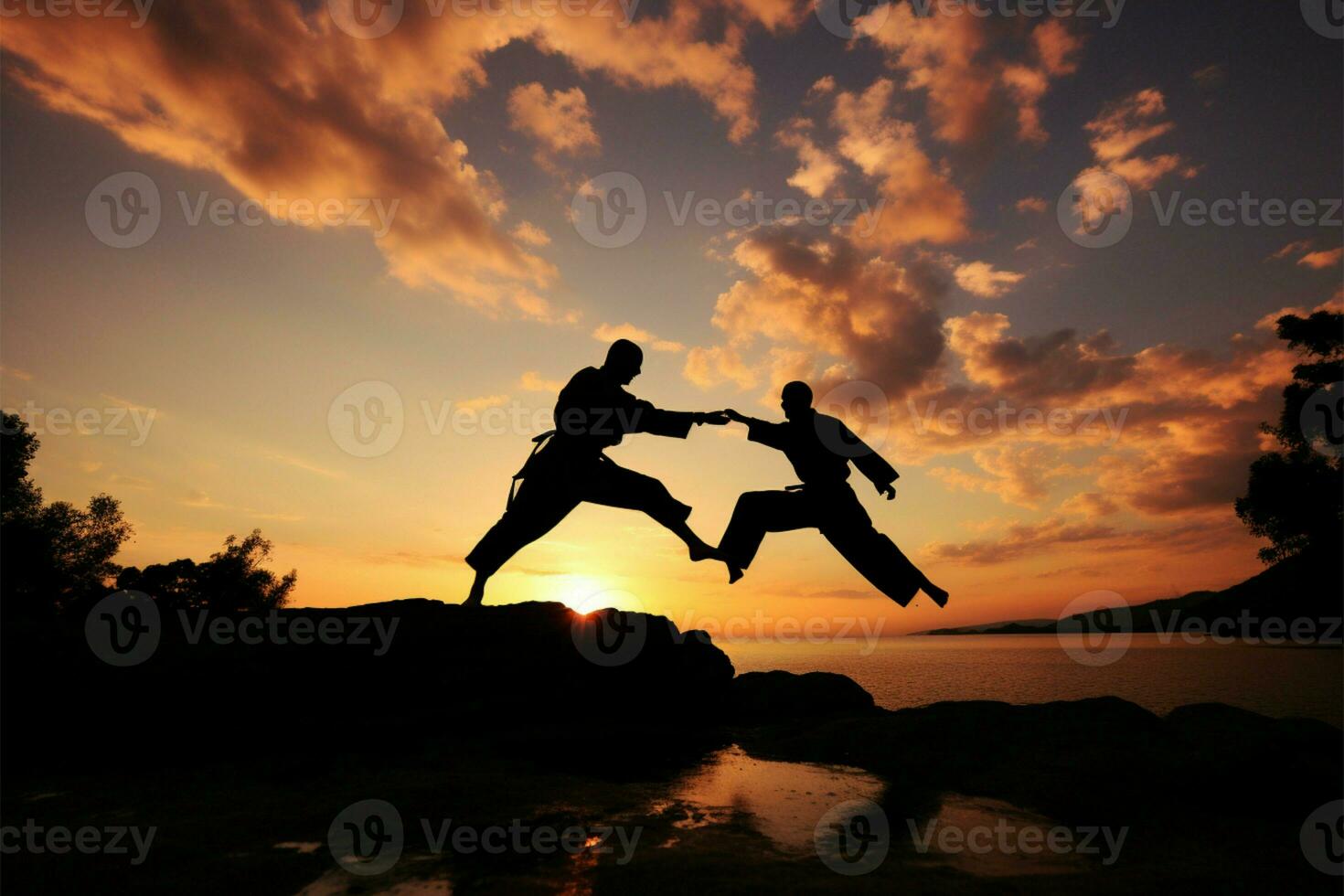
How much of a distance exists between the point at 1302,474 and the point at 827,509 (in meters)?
31.3

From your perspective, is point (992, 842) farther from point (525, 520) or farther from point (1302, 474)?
point (1302, 474)

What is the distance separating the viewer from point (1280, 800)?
12.6 feet

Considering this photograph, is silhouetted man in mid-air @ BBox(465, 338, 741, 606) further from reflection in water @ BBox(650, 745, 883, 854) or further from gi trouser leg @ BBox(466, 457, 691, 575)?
reflection in water @ BBox(650, 745, 883, 854)

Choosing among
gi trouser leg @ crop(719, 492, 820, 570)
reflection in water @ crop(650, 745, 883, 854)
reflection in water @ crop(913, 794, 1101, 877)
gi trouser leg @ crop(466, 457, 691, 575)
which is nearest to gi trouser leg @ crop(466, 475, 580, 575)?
gi trouser leg @ crop(466, 457, 691, 575)

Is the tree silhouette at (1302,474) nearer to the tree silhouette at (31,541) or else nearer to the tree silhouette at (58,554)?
the tree silhouette at (58,554)

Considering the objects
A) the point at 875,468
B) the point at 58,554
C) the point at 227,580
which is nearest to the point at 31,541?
the point at 58,554

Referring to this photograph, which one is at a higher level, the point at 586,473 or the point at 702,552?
the point at 586,473

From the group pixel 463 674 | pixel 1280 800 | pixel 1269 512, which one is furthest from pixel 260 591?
pixel 1269 512

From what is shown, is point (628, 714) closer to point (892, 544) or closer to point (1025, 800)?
point (892, 544)

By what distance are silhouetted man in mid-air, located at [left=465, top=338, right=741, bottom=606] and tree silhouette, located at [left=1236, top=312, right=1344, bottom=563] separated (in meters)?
31.1

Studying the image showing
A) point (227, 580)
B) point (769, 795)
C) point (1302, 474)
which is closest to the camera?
point (769, 795)

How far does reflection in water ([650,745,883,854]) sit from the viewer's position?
344 centimetres

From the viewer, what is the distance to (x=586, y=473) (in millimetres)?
7598

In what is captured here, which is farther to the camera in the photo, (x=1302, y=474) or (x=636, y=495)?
(x=1302, y=474)
